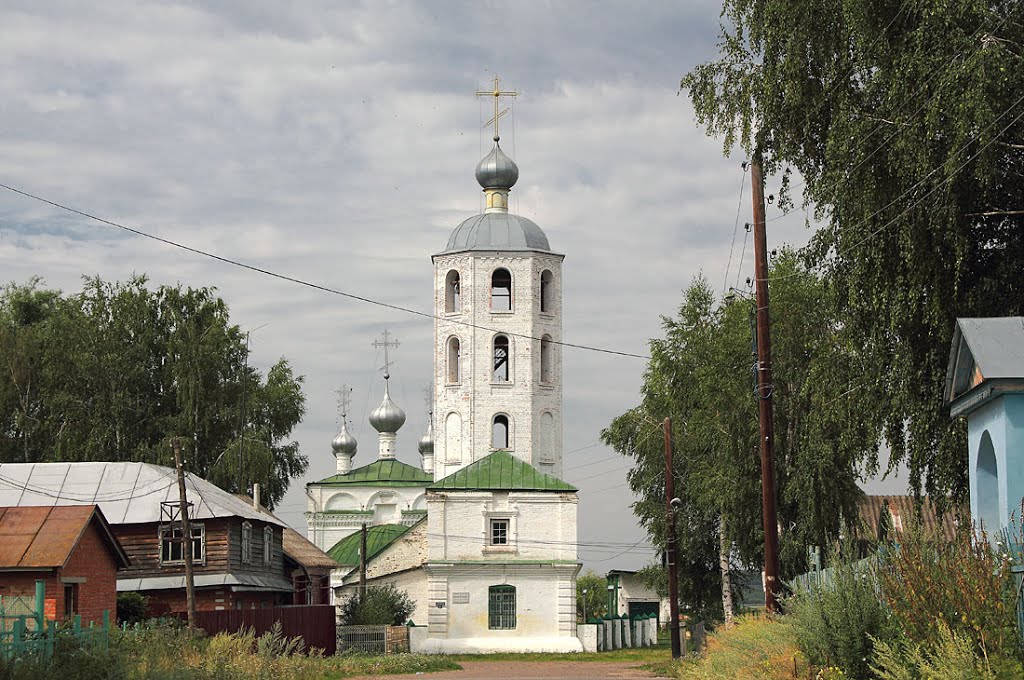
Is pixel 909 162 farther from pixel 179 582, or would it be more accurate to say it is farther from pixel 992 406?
pixel 179 582

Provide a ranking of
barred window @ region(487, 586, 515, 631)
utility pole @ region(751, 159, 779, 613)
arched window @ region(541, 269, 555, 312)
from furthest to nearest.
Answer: arched window @ region(541, 269, 555, 312) < barred window @ region(487, 586, 515, 631) < utility pole @ region(751, 159, 779, 613)

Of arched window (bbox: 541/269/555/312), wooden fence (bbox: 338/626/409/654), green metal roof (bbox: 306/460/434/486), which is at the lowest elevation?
wooden fence (bbox: 338/626/409/654)

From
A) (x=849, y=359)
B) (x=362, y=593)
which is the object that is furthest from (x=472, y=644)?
(x=849, y=359)

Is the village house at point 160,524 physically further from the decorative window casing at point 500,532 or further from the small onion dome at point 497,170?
the small onion dome at point 497,170

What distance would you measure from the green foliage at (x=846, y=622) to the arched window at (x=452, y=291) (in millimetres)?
41042

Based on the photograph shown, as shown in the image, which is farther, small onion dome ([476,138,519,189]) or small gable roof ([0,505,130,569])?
small onion dome ([476,138,519,189])

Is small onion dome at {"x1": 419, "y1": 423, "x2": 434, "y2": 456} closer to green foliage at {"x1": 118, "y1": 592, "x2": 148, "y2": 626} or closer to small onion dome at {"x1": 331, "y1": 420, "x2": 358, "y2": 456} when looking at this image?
small onion dome at {"x1": 331, "y1": 420, "x2": 358, "y2": 456}

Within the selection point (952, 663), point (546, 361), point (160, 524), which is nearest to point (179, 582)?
point (160, 524)

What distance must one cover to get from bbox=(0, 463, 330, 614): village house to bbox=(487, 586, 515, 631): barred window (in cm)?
774

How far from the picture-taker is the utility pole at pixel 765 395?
21.2 meters

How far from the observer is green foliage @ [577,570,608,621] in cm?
9409

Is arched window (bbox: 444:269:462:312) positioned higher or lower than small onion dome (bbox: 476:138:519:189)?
lower

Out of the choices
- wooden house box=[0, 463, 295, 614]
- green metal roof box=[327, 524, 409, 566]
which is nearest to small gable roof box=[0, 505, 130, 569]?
wooden house box=[0, 463, 295, 614]

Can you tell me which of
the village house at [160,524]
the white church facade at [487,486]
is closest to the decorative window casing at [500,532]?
the white church facade at [487,486]
